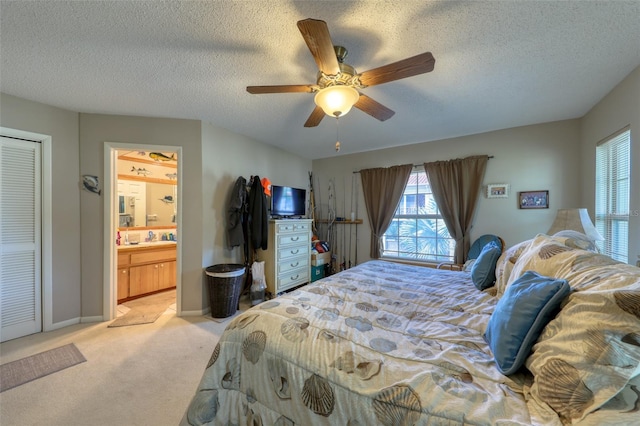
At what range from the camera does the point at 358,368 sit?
3.01 feet

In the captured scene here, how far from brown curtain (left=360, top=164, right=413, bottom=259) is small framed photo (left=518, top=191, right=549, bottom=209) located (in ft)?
4.78

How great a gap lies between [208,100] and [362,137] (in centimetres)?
206

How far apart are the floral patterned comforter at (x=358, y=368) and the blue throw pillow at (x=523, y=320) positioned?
0.20 feet

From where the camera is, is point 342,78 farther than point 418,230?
No

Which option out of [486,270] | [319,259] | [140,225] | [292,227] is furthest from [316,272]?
[140,225]

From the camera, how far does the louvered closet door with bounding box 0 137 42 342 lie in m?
2.25

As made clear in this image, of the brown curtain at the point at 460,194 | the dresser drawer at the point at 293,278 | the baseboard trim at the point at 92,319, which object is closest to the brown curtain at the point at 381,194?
the brown curtain at the point at 460,194

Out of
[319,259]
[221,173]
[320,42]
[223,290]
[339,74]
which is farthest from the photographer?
[319,259]

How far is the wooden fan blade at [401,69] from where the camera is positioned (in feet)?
4.19

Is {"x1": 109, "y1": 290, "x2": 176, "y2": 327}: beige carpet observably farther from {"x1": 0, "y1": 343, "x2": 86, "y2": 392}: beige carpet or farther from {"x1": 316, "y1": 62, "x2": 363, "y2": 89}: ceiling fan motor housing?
{"x1": 316, "y1": 62, "x2": 363, "y2": 89}: ceiling fan motor housing

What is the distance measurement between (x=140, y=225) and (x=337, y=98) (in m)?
4.16

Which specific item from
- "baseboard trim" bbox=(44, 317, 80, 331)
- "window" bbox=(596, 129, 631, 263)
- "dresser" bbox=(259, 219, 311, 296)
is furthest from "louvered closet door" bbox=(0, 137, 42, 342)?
"window" bbox=(596, 129, 631, 263)

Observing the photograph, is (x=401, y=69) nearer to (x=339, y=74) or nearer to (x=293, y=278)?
(x=339, y=74)

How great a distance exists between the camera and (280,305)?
1.39 m
